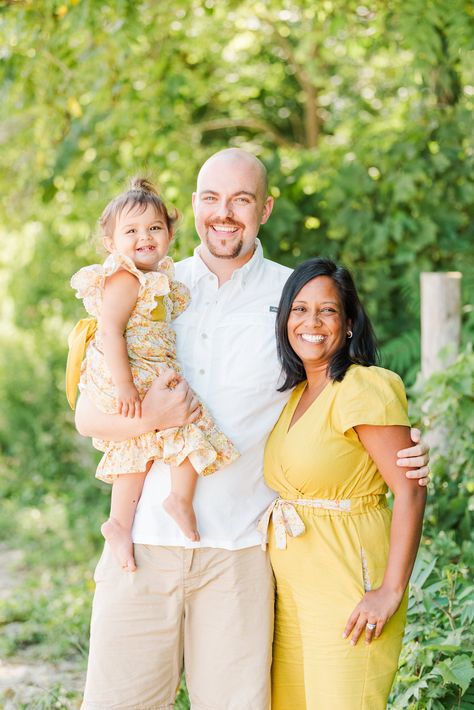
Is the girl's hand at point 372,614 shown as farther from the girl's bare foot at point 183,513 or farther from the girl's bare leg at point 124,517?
the girl's bare leg at point 124,517

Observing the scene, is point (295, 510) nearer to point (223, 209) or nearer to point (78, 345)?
point (78, 345)

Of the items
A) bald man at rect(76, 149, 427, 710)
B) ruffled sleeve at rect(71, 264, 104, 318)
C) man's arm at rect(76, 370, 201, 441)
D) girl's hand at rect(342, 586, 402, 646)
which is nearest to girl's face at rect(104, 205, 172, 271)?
ruffled sleeve at rect(71, 264, 104, 318)

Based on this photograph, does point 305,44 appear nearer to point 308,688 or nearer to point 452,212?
point 452,212

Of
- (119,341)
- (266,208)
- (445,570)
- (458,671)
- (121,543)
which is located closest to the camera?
(119,341)

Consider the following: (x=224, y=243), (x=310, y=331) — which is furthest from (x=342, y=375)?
(x=224, y=243)

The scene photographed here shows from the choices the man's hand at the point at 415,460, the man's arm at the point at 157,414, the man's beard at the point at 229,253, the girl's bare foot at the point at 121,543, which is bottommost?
the girl's bare foot at the point at 121,543

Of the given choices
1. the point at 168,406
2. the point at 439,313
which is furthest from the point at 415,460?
the point at 439,313

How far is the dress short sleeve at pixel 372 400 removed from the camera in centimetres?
248

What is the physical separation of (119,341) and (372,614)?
1006 mm

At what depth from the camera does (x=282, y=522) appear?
2.62 meters

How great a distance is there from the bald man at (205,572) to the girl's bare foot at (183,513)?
0.07 meters

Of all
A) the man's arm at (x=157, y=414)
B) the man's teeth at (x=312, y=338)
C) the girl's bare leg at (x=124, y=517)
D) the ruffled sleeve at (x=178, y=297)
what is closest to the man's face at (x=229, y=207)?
the ruffled sleeve at (x=178, y=297)

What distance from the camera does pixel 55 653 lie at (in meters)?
4.66

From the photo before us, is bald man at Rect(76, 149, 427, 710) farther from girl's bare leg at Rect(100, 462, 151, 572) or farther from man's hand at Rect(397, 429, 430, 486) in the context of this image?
man's hand at Rect(397, 429, 430, 486)
